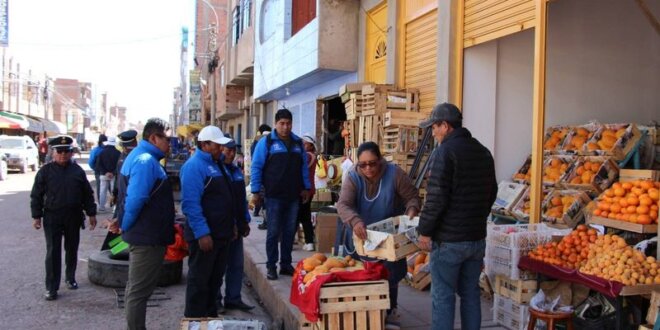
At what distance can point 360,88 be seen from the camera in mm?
9523

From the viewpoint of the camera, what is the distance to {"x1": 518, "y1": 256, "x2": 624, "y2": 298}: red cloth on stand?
400 centimetres

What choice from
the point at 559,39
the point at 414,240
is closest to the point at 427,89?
the point at 559,39

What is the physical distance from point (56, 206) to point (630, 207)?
237 inches

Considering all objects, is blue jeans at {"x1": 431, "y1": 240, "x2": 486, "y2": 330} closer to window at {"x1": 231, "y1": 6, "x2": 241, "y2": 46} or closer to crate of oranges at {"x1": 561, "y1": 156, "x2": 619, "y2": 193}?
crate of oranges at {"x1": 561, "y1": 156, "x2": 619, "y2": 193}

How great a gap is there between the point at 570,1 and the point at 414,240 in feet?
19.6

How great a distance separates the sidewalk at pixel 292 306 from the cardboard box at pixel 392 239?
40.3 inches

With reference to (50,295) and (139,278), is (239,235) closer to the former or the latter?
(139,278)

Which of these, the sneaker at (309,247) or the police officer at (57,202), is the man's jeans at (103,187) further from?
the police officer at (57,202)

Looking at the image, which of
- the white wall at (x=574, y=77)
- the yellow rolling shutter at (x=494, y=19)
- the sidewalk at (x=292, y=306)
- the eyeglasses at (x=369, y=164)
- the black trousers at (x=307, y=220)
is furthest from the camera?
the black trousers at (x=307, y=220)

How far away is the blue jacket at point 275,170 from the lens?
627 centimetres

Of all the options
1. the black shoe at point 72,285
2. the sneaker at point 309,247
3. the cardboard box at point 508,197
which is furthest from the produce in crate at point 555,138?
the black shoe at point 72,285

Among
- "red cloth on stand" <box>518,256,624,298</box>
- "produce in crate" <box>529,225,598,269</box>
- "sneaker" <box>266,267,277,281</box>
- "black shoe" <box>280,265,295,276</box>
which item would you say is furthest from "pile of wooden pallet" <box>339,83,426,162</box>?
"red cloth on stand" <box>518,256,624,298</box>

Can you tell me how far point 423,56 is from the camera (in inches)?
364

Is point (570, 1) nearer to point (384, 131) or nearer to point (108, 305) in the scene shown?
point (384, 131)
